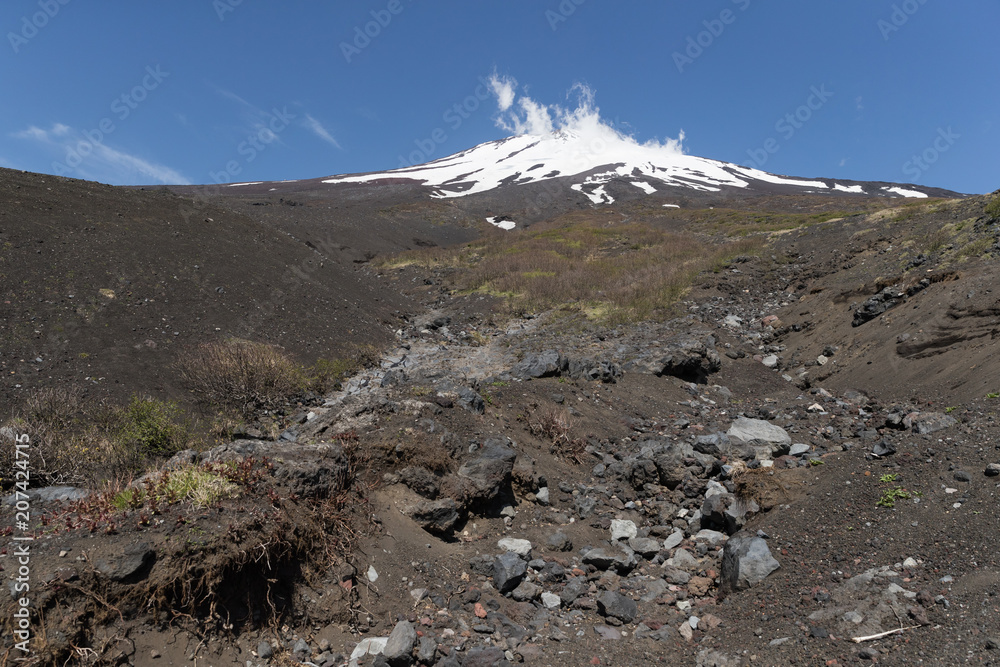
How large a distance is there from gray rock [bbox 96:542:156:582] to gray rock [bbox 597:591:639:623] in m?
3.55

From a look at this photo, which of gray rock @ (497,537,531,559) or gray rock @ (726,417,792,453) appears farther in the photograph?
gray rock @ (726,417,792,453)

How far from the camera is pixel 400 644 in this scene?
3.51m

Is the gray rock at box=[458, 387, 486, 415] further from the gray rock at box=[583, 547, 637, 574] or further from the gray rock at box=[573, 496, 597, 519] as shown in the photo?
the gray rock at box=[583, 547, 637, 574]

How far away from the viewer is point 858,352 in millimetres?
10188

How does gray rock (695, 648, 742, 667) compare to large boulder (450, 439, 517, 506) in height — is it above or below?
below

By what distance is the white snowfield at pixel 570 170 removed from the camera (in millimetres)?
82688

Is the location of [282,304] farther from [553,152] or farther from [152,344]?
[553,152]

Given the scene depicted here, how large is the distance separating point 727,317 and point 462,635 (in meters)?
13.6

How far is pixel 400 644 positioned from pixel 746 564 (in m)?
3.04

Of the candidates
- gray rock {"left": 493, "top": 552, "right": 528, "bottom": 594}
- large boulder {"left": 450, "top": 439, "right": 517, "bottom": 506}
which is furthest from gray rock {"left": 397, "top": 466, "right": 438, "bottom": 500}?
gray rock {"left": 493, "top": 552, "right": 528, "bottom": 594}

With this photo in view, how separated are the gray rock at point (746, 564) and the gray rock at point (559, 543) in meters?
1.49

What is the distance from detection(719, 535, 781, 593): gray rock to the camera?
4.25 m

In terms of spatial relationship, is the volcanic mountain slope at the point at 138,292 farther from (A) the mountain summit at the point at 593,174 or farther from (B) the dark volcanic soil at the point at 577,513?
(A) the mountain summit at the point at 593,174

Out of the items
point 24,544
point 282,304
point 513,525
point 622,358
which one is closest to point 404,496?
point 513,525
